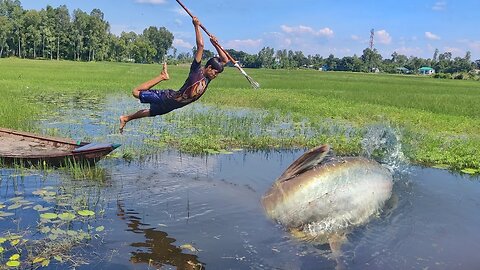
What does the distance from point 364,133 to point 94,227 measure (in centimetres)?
896

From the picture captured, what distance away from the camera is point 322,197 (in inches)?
238

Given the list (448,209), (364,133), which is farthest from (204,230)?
(364,133)

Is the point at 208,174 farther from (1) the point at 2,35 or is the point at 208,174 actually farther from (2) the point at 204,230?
(1) the point at 2,35

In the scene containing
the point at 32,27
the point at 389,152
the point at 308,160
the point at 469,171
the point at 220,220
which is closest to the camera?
the point at 308,160

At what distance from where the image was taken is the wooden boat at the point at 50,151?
788 cm

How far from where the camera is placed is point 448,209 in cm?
751

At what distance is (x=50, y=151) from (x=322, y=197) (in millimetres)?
5201

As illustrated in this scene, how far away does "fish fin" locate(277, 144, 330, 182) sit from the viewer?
586cm

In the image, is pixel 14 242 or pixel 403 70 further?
pixel 403 70

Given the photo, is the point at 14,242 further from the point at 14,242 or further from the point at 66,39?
the point at 66,39

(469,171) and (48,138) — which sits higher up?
(48,138)

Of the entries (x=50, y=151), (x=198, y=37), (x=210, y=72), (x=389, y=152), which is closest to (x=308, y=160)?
(x=210, y=72)

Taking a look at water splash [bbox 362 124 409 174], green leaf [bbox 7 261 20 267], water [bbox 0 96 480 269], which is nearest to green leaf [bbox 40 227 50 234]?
water [bbox 0 96 480 269]

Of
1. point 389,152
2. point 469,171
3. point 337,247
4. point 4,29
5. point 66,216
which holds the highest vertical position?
point 4,29
